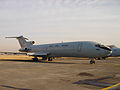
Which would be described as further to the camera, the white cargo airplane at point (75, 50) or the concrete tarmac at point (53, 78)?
the white cargo airplane at point (75, 50)

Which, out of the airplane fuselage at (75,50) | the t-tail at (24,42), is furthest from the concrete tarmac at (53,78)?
the t-tail at (24,42)

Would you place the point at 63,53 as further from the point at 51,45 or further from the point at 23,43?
the point at 23,43

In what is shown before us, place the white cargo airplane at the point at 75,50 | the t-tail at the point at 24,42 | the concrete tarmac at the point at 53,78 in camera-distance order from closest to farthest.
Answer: the concrete tarmac at the point at 53,78, the white cargo airplane at the point at 75,50, the t-tail at the point at 24,42

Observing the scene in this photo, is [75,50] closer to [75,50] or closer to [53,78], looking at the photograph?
[75,50]

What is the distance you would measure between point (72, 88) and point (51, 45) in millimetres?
30304

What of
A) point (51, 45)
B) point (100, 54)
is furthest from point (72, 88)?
point (51, 45)

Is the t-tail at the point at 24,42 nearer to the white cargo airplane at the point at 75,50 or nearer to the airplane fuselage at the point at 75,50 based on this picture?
the white cargo airplane at the point at 75,50

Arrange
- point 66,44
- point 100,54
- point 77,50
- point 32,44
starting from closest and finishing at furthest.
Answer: point 100,54 → point 77,50 → point 66,44 → point 32,44

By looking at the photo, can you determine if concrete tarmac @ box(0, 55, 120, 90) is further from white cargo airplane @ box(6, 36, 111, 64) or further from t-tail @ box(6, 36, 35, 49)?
t-tail @ box(6, 36, 35, 49)

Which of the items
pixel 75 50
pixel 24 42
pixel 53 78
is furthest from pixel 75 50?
pixel 24 42

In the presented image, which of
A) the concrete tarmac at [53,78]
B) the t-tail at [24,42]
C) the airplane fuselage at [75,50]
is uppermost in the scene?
the t-tail at [24,42]

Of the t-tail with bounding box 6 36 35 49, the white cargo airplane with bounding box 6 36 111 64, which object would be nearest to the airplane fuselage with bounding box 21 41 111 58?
the white cargo airplane with bounding box 6 36 111 64

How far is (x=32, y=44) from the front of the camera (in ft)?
158

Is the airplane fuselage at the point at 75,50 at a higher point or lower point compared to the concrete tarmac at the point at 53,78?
higher
